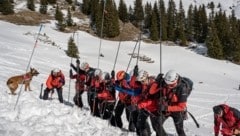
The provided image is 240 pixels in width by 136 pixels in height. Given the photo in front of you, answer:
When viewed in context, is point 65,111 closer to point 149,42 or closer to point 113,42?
point 113,42

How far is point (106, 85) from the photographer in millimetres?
12523

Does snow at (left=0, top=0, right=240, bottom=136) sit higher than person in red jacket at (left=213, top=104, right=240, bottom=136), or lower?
lower

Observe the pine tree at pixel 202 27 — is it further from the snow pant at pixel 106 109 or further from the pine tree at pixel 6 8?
the snow pant at pixel 106 109

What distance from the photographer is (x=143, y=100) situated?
9.30m

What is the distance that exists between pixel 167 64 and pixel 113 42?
14.5 metres

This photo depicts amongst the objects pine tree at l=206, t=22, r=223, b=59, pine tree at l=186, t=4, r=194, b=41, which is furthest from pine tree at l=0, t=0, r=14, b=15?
pine tree at l=186, t=4, r=194, b=41

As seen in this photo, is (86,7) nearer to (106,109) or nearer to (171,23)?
(171,23)

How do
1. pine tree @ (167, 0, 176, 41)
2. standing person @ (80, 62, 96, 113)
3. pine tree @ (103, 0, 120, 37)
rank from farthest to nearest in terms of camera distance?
pine tree @ (167, 0, 176, 41), pine tree @ (103, 0, 120, 37), standing person @ (80, 62, 96, 113)

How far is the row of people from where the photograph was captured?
8602 mm

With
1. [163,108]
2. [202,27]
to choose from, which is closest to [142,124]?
[163,108]

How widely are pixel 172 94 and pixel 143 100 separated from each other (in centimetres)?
94

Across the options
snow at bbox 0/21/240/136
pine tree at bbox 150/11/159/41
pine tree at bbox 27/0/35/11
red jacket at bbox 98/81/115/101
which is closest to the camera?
snow at bbox 0/21/240/136

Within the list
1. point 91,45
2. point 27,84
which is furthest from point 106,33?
point 27,84

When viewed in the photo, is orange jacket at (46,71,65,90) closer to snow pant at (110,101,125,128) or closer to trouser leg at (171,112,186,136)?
snow pant at (110,101,125,128)
